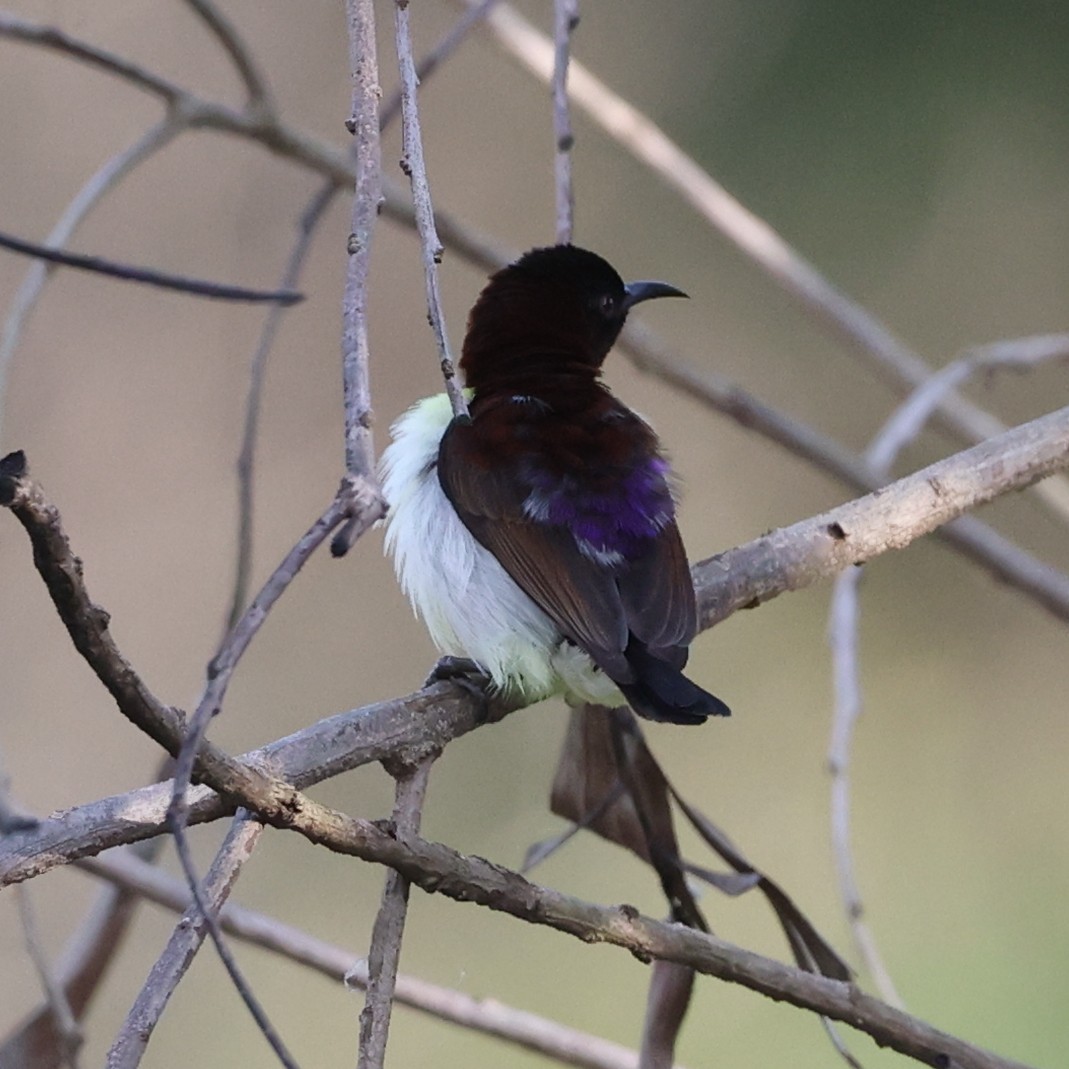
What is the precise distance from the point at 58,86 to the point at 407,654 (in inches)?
85.3

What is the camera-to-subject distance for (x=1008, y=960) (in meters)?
4.89

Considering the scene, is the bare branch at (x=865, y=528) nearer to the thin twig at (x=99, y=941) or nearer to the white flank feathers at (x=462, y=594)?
the white flank feathers at (x=462, y=594)

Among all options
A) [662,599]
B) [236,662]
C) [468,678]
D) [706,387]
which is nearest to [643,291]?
[706,387]

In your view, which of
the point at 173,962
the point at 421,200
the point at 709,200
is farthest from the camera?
the point at 709,200

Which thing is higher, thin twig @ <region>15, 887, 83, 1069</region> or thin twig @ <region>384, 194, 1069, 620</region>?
thin twig @ <region>384, 194, 1069, 620</region>

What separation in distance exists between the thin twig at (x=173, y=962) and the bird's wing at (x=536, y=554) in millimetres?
741

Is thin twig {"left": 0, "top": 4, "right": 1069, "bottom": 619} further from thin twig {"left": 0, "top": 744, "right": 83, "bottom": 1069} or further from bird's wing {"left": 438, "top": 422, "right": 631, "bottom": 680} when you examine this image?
thin twig {"left": 0, "top": 744, "right": 83, "bottom": 1069}

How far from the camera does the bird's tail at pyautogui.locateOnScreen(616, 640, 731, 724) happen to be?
6.35ft

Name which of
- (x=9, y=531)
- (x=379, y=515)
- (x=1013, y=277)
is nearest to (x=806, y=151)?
(x=1013, y=277)

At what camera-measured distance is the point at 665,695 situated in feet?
6.45

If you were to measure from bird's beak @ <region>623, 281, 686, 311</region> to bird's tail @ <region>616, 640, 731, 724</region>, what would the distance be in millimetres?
1122

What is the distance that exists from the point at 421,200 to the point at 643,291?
178 cm

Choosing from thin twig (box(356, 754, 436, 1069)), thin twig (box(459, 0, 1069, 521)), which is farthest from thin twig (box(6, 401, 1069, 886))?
thin twig (box(459, 0, 1069, 521))

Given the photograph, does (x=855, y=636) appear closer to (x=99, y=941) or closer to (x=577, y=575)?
(x=577, y=575)
